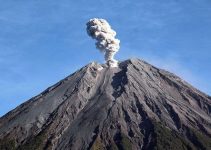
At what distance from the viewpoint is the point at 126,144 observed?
596 ft

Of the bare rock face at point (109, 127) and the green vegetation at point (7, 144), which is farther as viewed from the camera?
the green vegetation at point (7, 144)

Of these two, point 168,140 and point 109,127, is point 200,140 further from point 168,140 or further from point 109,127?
point 109,127

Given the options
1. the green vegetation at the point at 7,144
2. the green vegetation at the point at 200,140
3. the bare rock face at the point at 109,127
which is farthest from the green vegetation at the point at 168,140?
the green vegetation at the point at 7,144

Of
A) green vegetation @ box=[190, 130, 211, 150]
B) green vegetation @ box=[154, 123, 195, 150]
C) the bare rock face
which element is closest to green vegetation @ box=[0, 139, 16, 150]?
the bare rock face

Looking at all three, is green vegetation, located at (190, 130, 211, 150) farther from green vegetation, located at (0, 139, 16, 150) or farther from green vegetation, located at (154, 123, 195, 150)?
green vegetation, located at (0, 139, 16, 150)

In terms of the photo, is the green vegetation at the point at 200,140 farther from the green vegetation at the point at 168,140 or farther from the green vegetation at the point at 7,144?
the green vegetation at the point at 7,144

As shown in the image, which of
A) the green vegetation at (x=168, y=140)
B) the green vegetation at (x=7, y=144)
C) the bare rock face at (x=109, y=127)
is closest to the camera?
the green vegetation at (x=168, y=140)

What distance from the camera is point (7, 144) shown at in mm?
187875

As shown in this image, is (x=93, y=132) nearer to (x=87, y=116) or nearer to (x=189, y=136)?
(x=87, y=116)

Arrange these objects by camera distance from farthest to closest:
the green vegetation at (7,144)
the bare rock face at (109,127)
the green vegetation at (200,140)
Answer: the green vegetation at (7,144) < the bare rock face at (109,127) < the green vegetation at (200,140)

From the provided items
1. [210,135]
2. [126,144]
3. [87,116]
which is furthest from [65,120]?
[210,135]

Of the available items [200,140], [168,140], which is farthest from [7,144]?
[200,140]

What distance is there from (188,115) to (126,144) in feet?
73.5

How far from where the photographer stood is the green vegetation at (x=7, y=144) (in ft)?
611
